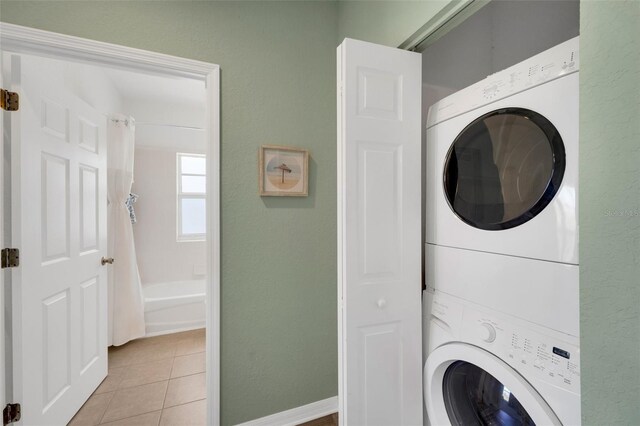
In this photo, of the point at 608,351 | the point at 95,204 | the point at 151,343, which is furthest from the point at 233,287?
the point at 151,343

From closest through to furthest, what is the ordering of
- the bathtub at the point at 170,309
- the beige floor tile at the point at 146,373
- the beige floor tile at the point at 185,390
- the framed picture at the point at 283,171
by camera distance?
the framed picture at the point at 283,171 → the beige floor tile at the point at 185,390 → the beige floor tile at the point at 146,373 → the bathtub at the point at 170,309

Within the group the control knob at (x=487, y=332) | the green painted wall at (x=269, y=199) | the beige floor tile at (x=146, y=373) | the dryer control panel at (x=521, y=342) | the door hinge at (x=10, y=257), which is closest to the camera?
the dryer control panel at (x=521, y=342)

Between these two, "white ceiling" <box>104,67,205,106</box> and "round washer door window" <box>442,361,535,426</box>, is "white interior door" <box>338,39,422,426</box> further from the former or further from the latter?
"white ceiling" <box>104,67,205,106</box>

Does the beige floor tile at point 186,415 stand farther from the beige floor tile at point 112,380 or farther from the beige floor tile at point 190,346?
the beige floor tile at point 190,346

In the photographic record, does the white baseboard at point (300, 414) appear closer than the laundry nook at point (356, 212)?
No

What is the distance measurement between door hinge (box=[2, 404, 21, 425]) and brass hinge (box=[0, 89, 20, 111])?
4.75 ft

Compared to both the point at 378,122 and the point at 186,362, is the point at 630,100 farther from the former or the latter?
the point at 186,362

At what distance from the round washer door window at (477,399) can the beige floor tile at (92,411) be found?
2135mm

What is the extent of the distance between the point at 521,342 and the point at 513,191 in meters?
0.51

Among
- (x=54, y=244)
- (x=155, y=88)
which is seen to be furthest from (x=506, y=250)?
(x=155, y=88)

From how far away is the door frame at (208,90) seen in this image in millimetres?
1275

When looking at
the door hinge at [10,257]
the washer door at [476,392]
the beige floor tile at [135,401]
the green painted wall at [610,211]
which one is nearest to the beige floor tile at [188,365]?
the beige floor tile at [135,401]

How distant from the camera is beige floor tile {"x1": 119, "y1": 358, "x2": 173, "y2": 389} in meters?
2.16

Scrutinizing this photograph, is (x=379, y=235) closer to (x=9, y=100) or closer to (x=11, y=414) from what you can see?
(x=9, y=100)
